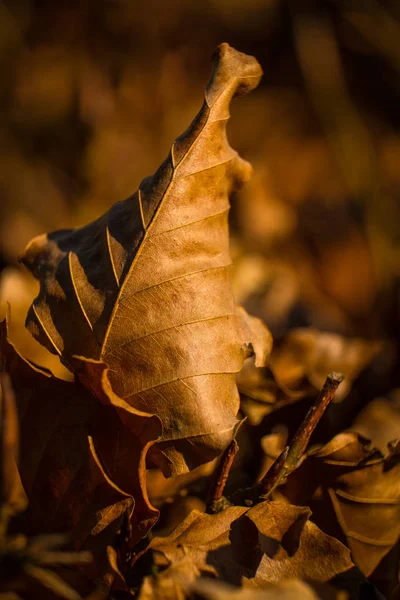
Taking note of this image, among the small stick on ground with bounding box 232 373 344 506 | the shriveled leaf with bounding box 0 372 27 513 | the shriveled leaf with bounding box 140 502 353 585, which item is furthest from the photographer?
the small stick on ground with bounding box 232 373 344 506

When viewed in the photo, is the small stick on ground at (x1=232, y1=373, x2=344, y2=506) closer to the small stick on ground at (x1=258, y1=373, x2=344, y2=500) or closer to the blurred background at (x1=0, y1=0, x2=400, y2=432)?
the small stick on ground at (x1=258, y1=373, x2=344, y2=500)

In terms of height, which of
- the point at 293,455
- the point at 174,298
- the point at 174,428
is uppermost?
the point at 174,298

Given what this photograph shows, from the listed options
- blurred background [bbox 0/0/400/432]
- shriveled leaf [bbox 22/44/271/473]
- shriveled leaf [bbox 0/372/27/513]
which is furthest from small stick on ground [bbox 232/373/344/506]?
blurred background [bbox 0/0/400/432]

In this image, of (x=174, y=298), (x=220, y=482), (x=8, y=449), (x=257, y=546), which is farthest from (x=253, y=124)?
(x=8, y=449)

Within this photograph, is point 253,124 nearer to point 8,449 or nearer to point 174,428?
point 174,428

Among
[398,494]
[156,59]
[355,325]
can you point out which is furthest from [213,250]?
[156,59]

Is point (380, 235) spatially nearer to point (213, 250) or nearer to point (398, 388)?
point (398, 388)
